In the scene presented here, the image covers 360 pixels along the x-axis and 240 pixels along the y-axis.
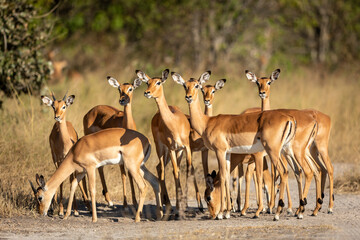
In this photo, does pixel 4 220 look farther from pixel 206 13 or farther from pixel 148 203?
pixel 206 13

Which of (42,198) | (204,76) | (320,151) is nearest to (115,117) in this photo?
(204,76)

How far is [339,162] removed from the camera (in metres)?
13.1

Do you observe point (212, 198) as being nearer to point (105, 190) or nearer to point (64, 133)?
point (105, 190)

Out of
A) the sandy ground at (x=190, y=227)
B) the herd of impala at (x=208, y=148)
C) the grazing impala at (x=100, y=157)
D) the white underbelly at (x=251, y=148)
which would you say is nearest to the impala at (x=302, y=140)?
the herd of impala at (x=208, y=148)

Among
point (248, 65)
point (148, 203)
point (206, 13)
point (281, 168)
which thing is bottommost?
point (148, 203)

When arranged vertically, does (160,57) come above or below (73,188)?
above

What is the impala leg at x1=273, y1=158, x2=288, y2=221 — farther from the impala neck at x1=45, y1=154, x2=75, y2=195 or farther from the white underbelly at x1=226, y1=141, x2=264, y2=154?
the impala neck at x1=45, y1=154, x2=75, y2=195

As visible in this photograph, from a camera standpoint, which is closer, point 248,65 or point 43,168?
point 43,168

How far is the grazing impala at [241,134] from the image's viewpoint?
8797mm

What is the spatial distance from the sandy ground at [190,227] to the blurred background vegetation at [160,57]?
3.10ft

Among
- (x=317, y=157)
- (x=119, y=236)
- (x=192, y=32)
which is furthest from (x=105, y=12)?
(x=119, y=236)

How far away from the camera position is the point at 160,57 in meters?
24.3

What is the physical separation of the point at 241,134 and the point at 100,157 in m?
1.99

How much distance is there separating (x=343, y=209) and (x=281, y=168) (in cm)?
141
